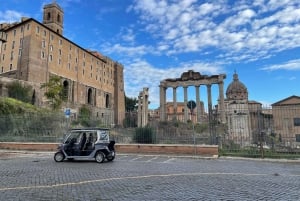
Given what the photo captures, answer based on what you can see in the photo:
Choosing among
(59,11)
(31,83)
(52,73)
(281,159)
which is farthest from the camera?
(59,11)

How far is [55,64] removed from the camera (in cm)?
6278

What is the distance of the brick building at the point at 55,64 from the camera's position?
5625cm

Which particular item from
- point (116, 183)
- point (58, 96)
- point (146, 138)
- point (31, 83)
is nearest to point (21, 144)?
point (146, 138)

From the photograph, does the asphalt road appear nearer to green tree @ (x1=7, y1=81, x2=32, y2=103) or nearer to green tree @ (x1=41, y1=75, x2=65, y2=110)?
green tree @ (x1=41, y1=75, x2=65, y2=110)

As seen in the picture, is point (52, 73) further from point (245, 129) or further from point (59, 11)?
point (245, 129)

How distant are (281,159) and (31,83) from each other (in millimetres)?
50387

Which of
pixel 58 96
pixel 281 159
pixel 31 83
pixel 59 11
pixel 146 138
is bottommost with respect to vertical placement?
pixel 281 159

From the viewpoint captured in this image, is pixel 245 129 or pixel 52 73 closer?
pixel 245 129

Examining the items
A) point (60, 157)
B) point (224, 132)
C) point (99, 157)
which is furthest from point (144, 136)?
point (60, 157)

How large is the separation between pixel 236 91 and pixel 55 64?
43505mm

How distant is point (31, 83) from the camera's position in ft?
179

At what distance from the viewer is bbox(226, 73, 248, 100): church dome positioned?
67.4 m

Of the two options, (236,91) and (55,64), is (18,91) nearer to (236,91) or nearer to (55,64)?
(55,64)

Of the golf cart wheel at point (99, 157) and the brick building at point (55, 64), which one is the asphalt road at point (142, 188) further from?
the brick building at point (55, 64)
